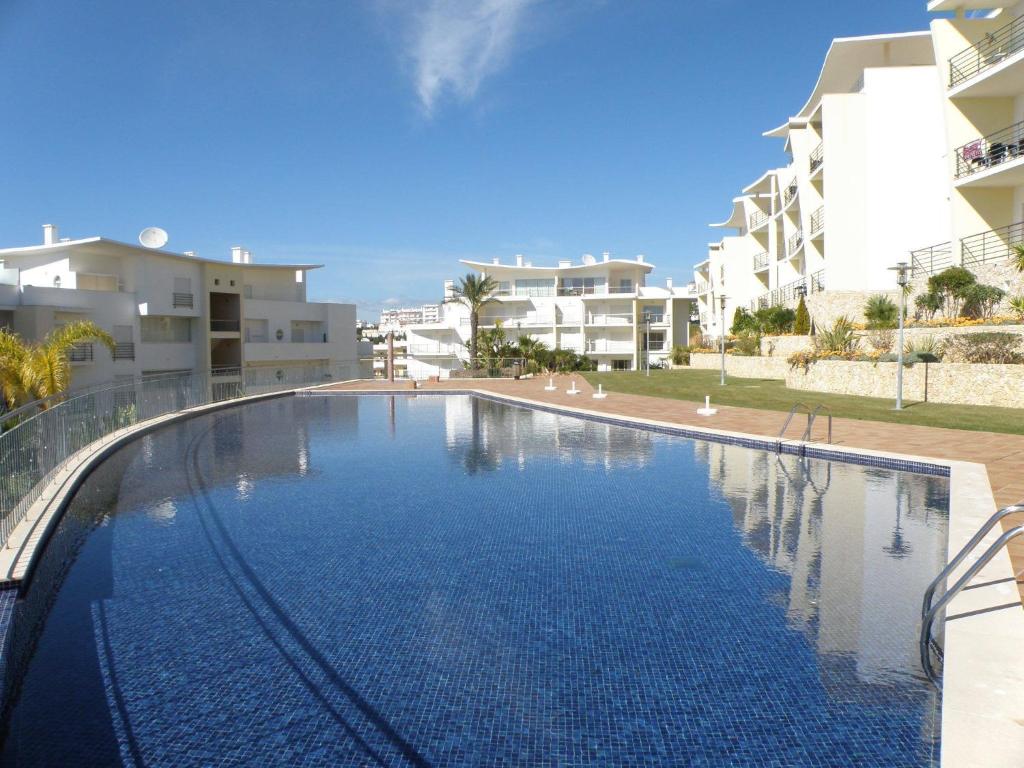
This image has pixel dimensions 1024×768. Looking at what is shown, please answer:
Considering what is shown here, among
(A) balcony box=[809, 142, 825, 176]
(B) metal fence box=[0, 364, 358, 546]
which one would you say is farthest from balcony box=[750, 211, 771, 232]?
(B) metal fence box=[0, 364, 358, 546]

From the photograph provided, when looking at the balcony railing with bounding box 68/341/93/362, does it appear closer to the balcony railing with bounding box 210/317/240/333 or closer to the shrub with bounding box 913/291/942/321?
the balcony railing with bounding box 210/317/240/333

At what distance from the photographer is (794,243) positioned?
36.2 metres

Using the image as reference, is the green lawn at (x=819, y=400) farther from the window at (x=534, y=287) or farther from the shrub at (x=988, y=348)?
the window at (x=534, y=287)

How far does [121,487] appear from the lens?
436 inches

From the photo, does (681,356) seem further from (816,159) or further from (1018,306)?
(1018,306)

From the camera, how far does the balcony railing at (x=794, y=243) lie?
113 feet

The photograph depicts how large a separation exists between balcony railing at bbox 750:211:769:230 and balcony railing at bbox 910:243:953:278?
17.6m

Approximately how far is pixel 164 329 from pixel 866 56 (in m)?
35.4

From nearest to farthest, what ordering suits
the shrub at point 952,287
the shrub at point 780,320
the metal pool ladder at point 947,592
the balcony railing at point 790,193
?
the metal pool ladder at point 947,592
the shrub at point 952,287
the shrub at point 780,320
the balcony railing at point 790,193

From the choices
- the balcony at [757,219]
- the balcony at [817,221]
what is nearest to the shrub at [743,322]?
the balcony at [817,221]

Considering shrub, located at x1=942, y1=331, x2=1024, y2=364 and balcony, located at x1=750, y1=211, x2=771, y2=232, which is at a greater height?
balcony, located at x1=750, y1=211, x2=771, y2=232

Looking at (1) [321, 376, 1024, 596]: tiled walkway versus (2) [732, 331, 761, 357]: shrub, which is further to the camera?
(2) [732, 331, 761, 357]: shrub

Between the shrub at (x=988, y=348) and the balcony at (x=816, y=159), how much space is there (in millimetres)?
15408

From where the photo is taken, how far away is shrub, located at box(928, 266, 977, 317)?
66.1 ft
